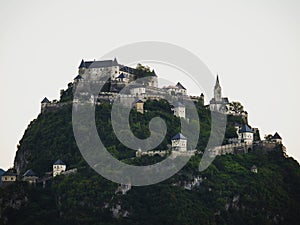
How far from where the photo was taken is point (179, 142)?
14450 cm

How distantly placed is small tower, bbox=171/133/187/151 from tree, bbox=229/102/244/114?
89.3 feet

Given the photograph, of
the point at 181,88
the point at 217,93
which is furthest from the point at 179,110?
the point at 217,93

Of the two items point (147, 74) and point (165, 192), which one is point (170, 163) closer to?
point (165, 192)

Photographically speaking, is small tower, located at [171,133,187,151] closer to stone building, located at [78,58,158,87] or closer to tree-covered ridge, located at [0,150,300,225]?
tree-covered ridge, located at [0,150,300,225]

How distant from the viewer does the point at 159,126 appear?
5994 inches

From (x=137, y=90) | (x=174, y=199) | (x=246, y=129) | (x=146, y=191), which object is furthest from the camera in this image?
(x=137, y=90)

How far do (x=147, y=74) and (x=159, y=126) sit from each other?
2088 centimetres

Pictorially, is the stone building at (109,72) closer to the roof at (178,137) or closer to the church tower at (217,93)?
the church tower at (217,93)

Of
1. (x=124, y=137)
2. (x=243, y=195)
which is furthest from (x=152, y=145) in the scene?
(x=243, y=195)

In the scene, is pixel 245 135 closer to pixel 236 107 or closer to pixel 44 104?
pixel 236 107

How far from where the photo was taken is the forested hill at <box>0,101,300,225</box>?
132250 millimetres

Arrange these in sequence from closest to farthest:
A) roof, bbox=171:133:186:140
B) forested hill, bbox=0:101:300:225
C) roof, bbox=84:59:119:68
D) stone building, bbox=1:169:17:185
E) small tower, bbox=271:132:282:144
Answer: forested hill, bbox=0:101:300:225 < stone building, bbox=1:169:17:185 < roof, bbox=171:133:186:140 < small tower, bbox=271:132:282:144 < roof, bbox=84:59:119:68

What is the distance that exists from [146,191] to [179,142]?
13.5 meters

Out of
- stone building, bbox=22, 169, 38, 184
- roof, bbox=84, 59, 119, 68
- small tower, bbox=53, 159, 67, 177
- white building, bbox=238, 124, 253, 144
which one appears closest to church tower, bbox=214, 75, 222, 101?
white building, bbox=238, 124, 253, 144
